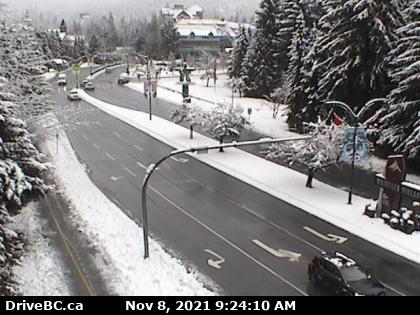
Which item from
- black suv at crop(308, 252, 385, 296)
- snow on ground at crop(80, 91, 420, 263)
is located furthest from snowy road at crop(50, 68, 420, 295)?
snow on ground at crop(80, 91, 420, 263)

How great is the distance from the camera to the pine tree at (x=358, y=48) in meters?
39.1

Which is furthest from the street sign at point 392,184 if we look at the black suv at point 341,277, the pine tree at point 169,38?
the pine tree at point 169,38

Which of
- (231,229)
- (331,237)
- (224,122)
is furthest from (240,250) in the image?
(224,122)

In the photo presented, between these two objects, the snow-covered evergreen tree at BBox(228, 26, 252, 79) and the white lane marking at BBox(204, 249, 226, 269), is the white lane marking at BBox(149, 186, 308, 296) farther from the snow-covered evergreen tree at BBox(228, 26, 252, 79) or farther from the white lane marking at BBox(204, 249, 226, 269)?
the snow-covered evergreen tree at BBox(228, 26, 252, 79)

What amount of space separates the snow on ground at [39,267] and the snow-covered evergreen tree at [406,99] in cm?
2317

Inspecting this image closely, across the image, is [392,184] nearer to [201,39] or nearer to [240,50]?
[240,50]

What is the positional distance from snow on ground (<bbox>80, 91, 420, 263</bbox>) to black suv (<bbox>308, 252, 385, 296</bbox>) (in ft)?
16.1

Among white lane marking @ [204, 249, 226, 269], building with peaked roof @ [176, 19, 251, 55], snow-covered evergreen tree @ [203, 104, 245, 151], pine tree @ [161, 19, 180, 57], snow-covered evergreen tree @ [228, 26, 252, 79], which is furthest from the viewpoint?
building with peaked roof @ [176, 19, 251, 55]

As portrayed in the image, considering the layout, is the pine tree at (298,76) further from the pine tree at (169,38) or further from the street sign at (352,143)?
the pine tree at (169,38)

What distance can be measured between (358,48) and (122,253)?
90.3ft

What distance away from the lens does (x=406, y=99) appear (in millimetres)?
35031

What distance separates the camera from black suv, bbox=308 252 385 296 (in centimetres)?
1759
